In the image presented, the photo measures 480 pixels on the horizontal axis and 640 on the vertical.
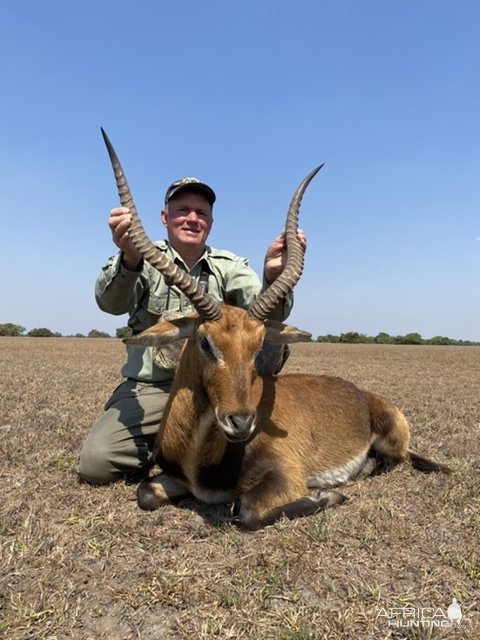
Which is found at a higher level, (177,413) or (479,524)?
(177,413)

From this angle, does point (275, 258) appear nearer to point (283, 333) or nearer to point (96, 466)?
point (283, 333)

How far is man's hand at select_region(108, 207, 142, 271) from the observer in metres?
4.59

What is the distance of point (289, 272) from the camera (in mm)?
4738

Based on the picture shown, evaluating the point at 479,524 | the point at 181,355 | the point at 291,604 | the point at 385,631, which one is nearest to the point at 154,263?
the point at 181,355

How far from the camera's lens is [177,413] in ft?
16.1

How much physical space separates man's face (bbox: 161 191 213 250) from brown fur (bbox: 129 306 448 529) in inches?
67.6

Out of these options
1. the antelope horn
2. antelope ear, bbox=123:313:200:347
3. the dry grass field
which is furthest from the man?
antelope ear, bbox=123:313:200:347

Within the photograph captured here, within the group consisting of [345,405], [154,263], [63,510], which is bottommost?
[63,510]

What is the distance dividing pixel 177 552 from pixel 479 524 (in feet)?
8.48

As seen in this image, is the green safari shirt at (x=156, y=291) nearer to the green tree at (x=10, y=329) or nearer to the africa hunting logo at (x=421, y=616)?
the africa hunting logo at (x=421, y=616)

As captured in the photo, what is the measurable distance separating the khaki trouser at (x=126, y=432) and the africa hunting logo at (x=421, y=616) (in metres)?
3.23

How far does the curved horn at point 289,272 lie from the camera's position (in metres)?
4.60

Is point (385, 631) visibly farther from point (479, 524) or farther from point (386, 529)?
point (479, 524)

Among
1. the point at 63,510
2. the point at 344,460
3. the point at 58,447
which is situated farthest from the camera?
the point at 58,447
